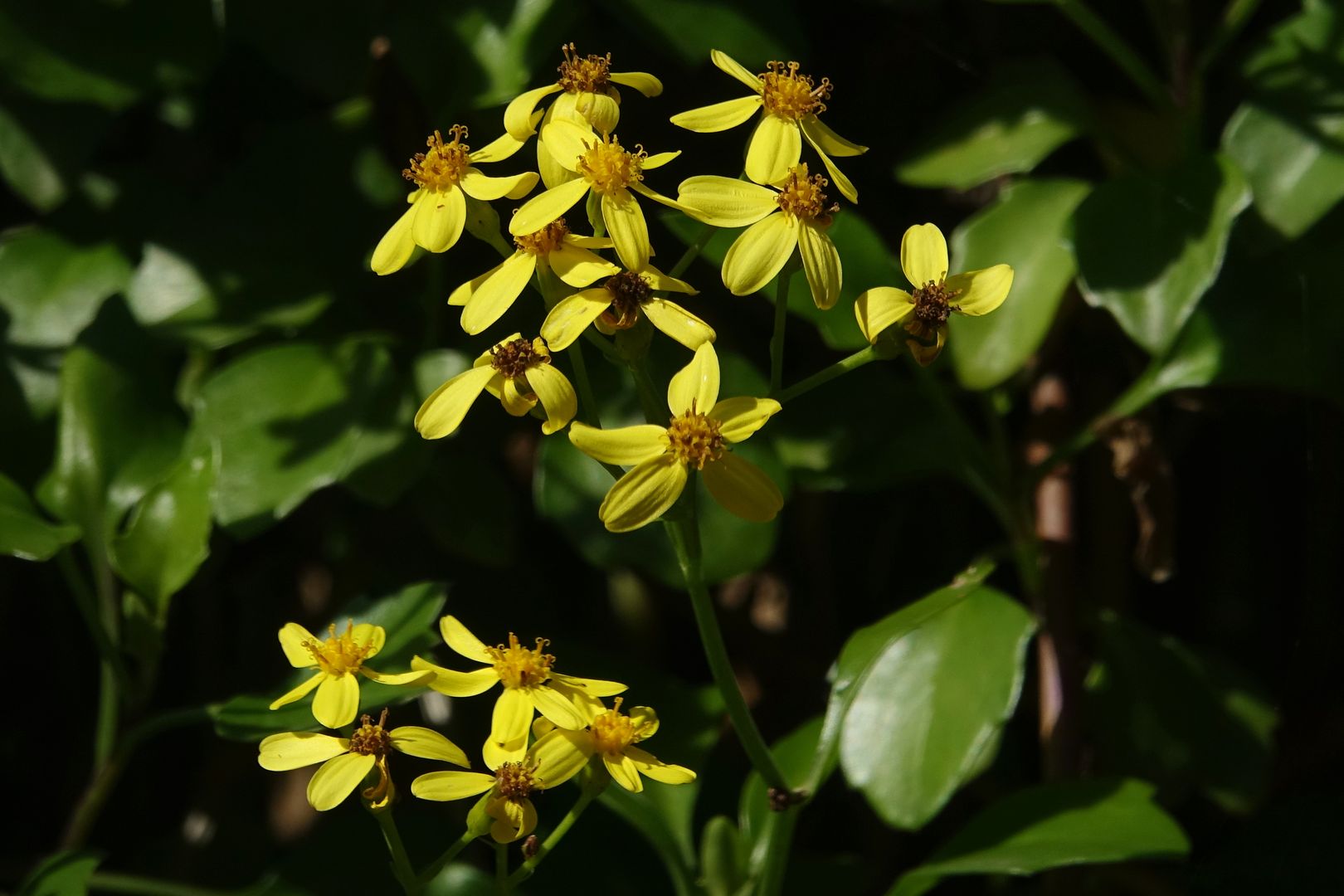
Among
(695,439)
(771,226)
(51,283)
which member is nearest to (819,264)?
(771,226)

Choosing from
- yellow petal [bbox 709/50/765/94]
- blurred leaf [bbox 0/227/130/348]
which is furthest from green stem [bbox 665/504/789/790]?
blurred leaf [bbox 0/227/130/348]

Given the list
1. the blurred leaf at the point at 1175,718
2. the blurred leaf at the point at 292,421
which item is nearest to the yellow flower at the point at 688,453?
the blurred leaf at the point at 292,421

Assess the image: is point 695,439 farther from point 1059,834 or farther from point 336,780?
point 1059,834

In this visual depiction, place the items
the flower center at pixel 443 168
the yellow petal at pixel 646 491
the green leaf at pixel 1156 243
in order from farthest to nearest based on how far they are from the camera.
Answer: the green leaf at pixel 1156 243
the flower center at pixel 443 168
the yellow petal at pixel 646 491

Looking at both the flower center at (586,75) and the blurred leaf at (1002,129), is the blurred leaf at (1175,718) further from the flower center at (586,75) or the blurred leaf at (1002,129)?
the flower center at (586,75)

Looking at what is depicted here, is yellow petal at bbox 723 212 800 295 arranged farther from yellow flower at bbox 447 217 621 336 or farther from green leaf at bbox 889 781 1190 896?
green leaf at bbox 889 781 1190 896

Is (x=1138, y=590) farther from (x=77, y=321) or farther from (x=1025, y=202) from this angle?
(x=77, y=321)
